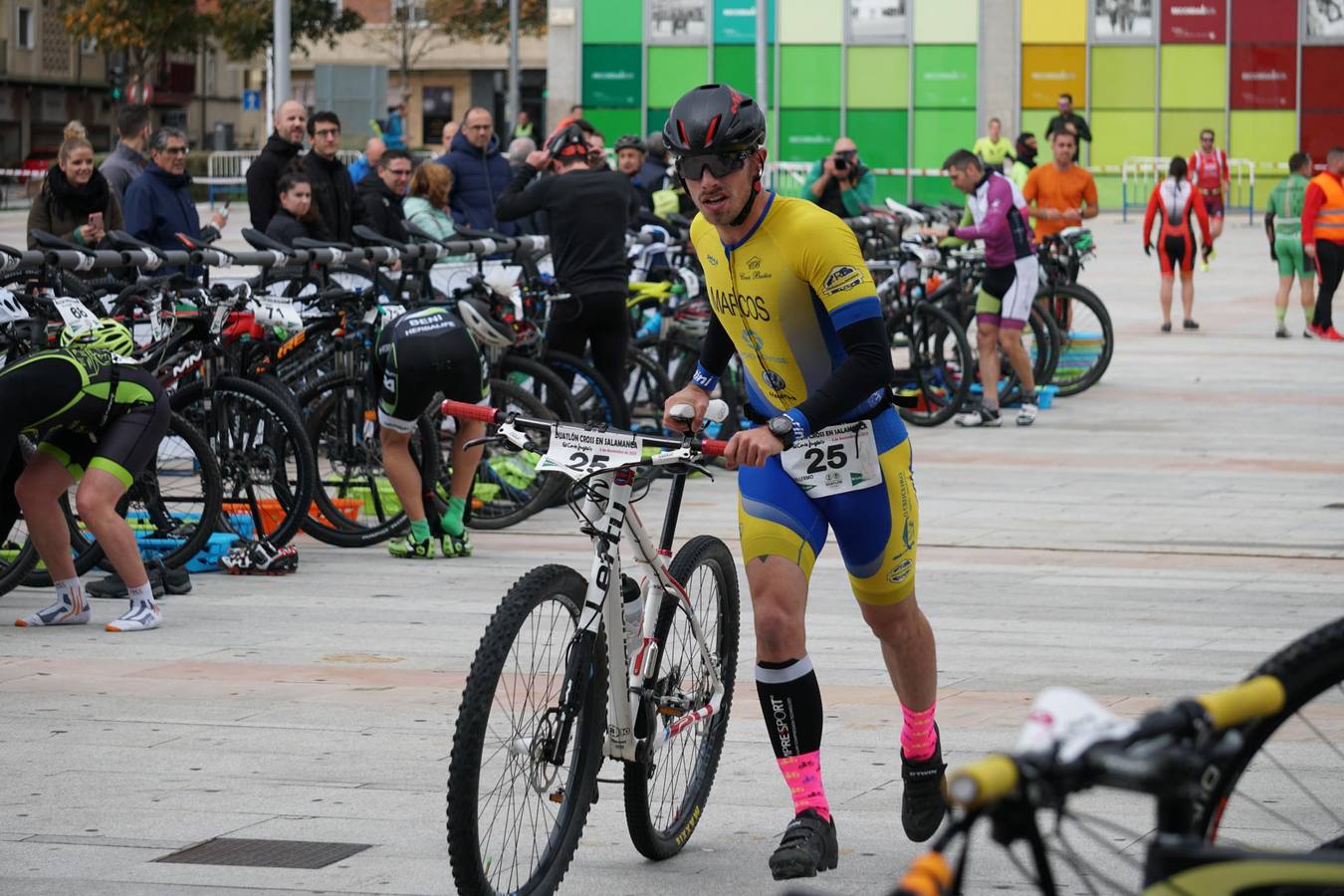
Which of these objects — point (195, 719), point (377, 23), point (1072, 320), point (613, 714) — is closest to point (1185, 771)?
point (613, 714)

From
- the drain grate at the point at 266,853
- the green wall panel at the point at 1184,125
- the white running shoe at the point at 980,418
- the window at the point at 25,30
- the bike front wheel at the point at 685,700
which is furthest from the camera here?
the window at the point at 25,30

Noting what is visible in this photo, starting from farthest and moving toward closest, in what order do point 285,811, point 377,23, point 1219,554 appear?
point 377,23, point 1219,554, point 285,811

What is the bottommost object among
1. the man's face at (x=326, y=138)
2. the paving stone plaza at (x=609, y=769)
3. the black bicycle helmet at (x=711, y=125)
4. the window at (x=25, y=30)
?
the paving stone plaza at (x=609, y=769)

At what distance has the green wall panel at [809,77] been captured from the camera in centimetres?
4662

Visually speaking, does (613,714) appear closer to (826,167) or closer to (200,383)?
(200,383)

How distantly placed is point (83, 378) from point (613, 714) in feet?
12.7

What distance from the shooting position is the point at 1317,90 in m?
46.2

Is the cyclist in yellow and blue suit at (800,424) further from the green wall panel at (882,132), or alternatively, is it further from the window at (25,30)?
the window at (25,30)

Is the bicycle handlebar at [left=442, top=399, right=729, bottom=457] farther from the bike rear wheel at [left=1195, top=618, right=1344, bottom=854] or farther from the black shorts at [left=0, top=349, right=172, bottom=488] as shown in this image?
the black shorts at [left=0, top=349, right=172, bottom=488]

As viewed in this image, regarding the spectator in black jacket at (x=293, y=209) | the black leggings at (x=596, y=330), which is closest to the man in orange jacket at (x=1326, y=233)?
the black leggings at (x=596, y=330)

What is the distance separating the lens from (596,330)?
502 inches

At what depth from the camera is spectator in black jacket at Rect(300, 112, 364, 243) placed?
544 inches

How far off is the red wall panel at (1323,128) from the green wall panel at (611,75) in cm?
1392

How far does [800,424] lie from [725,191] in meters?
0.62
